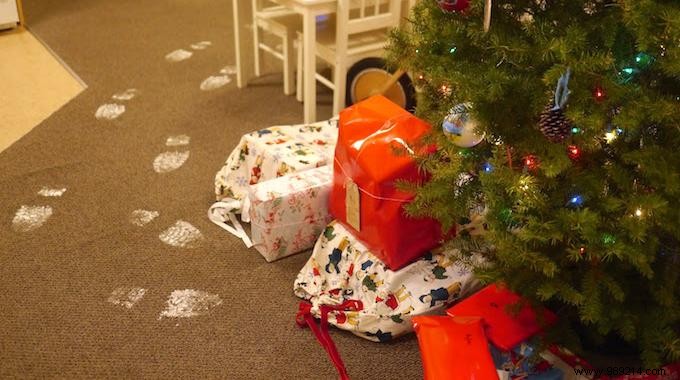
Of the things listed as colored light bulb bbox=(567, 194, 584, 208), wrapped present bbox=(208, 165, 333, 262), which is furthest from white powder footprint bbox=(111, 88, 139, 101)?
colored light bulb bbox=(567, 194, 584, 208)

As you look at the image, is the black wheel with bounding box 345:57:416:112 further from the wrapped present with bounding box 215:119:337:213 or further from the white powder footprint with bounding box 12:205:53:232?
the white powder footprint with bounding box 12:205:53:232

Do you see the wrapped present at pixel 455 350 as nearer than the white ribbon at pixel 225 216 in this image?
Yes

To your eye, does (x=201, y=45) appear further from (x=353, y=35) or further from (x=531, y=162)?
(x=531, y=162)

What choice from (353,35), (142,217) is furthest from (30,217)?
(353,35)

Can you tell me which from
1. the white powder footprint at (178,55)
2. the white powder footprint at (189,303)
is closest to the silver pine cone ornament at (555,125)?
the white powder footprint at (189,303)

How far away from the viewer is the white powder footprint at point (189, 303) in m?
1.78

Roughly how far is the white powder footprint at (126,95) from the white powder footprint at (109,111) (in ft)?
0.23

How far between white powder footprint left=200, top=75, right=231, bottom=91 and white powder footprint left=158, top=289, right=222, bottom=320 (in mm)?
1480

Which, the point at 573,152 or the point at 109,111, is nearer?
the point at 573,152

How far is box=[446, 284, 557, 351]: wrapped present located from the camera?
139 centimetres

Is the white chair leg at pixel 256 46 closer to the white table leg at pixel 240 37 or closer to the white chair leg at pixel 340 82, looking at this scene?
the white table leg at pixel 240 37

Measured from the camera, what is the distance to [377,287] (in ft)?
5.66

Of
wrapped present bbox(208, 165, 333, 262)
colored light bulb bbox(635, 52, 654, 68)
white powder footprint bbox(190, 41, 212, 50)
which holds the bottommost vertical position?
white powder footprint bbox(190, 41, 212, 50)

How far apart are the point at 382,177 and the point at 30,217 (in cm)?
130
